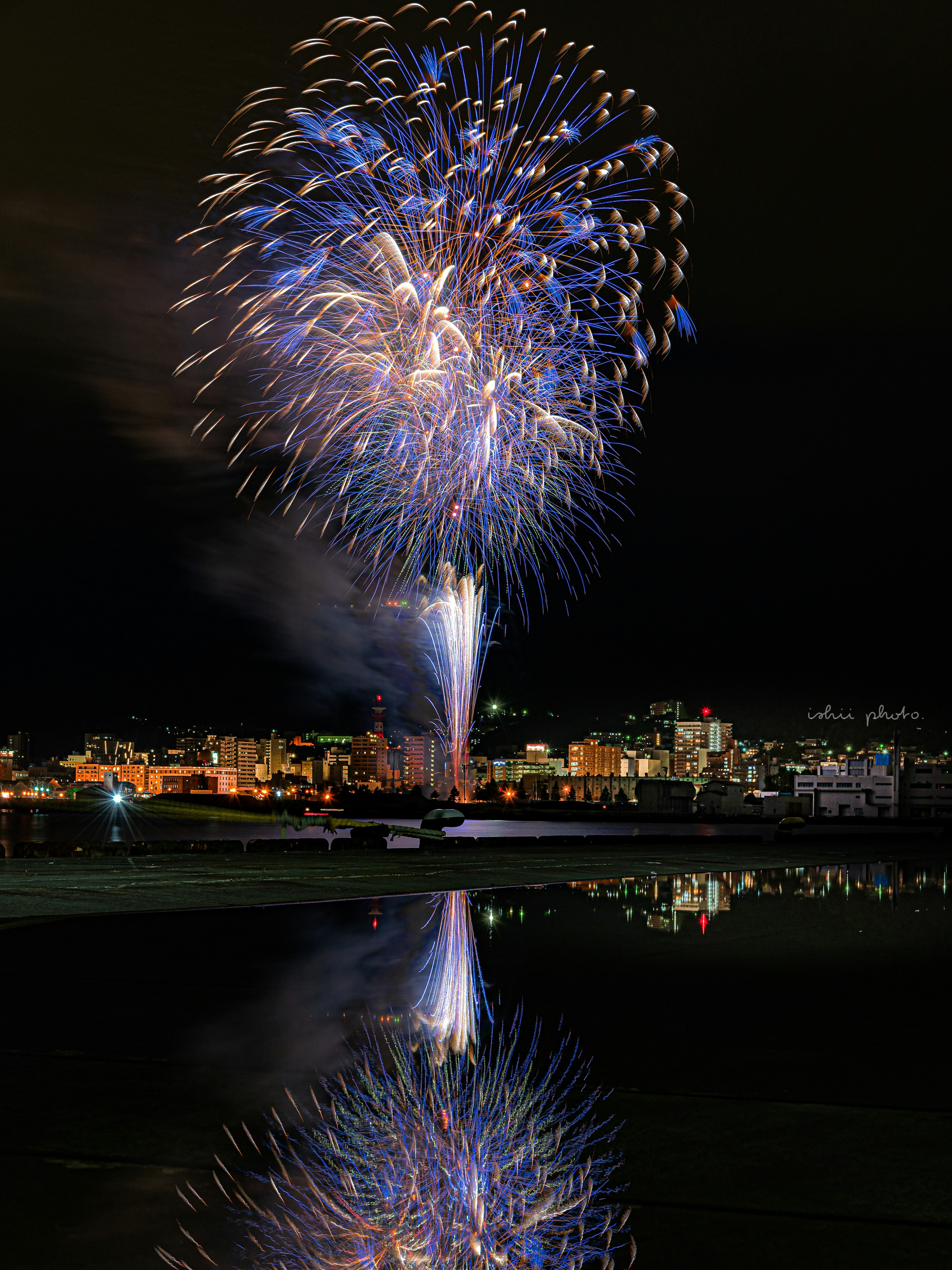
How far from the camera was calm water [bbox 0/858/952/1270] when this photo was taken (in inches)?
177

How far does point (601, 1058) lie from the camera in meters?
7.32

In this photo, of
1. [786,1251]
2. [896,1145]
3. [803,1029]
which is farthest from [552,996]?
[786,1251]

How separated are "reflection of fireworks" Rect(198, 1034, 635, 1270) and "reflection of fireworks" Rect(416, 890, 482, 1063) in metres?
1.01

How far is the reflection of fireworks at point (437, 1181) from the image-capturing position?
4.34m

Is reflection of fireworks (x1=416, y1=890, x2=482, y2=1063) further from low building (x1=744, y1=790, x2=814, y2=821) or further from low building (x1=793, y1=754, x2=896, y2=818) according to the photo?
low building (x1=793, y1=754, x2=896, y2=818)

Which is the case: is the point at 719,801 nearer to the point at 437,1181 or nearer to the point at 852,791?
the point at 852,791

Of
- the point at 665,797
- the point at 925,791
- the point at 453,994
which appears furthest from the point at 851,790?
the point at 453,994

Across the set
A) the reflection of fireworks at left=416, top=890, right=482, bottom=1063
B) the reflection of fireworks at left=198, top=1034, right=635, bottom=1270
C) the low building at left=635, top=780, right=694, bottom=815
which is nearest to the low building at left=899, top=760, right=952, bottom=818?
the low building at left=635, top=780, right=694, bottom=815

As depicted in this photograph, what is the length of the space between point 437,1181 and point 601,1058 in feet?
8.28

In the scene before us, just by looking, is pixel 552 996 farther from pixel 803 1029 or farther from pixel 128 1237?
pixel 128 1237

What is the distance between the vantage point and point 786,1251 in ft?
13.8

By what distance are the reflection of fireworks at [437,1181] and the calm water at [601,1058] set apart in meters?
0.21

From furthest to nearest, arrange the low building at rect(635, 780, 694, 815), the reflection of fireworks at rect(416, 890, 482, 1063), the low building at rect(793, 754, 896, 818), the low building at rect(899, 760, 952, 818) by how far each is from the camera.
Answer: the low building at rect(793, 754, 896, 818) → the low building at rect(899, 760, 952, 818) → the low building at rect(635, 780, 694, 815) → the reflection of fireworks at rect(416, 890, 482, 1063)

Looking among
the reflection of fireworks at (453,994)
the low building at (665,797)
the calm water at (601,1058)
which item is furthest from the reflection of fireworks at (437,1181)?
the low building at (665,797)
